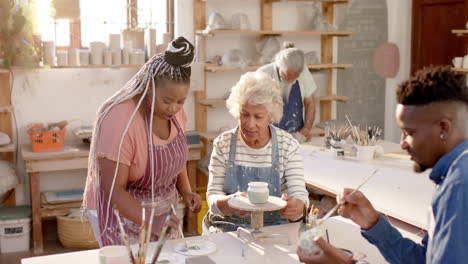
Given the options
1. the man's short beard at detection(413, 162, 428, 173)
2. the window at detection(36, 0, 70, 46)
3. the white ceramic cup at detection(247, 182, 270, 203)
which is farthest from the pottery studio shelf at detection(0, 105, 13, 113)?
the man's short beard at detection(413, 162, 428, 173)

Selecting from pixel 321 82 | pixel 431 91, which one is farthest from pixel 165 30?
pixel 431 91

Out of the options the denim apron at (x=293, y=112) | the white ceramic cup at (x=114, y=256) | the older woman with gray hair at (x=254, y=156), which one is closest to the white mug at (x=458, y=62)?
the denim apron at (x=293, y=112)

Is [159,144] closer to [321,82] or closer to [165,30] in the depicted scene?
[165,30]

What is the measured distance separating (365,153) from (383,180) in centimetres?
52

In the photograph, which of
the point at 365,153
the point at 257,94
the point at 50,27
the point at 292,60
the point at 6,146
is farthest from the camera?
the point at 50,27

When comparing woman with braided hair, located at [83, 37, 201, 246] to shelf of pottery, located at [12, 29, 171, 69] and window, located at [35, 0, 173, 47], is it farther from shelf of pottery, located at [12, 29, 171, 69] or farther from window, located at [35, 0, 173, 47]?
window, located at [35, 0, 173, 47]

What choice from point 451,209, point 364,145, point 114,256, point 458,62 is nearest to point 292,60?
point 364,145

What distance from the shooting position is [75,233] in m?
4.49

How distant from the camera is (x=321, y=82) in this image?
5.79 meters

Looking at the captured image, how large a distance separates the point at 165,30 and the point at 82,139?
125cm

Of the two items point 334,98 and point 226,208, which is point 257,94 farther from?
point 334,98

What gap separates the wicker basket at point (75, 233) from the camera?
447 centimetres

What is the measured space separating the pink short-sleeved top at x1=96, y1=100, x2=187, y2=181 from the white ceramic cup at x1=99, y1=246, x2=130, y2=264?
0.39 meters

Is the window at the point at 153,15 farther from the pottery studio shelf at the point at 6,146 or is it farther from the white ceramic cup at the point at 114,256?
the white ceramic cup at the point at 114,256
